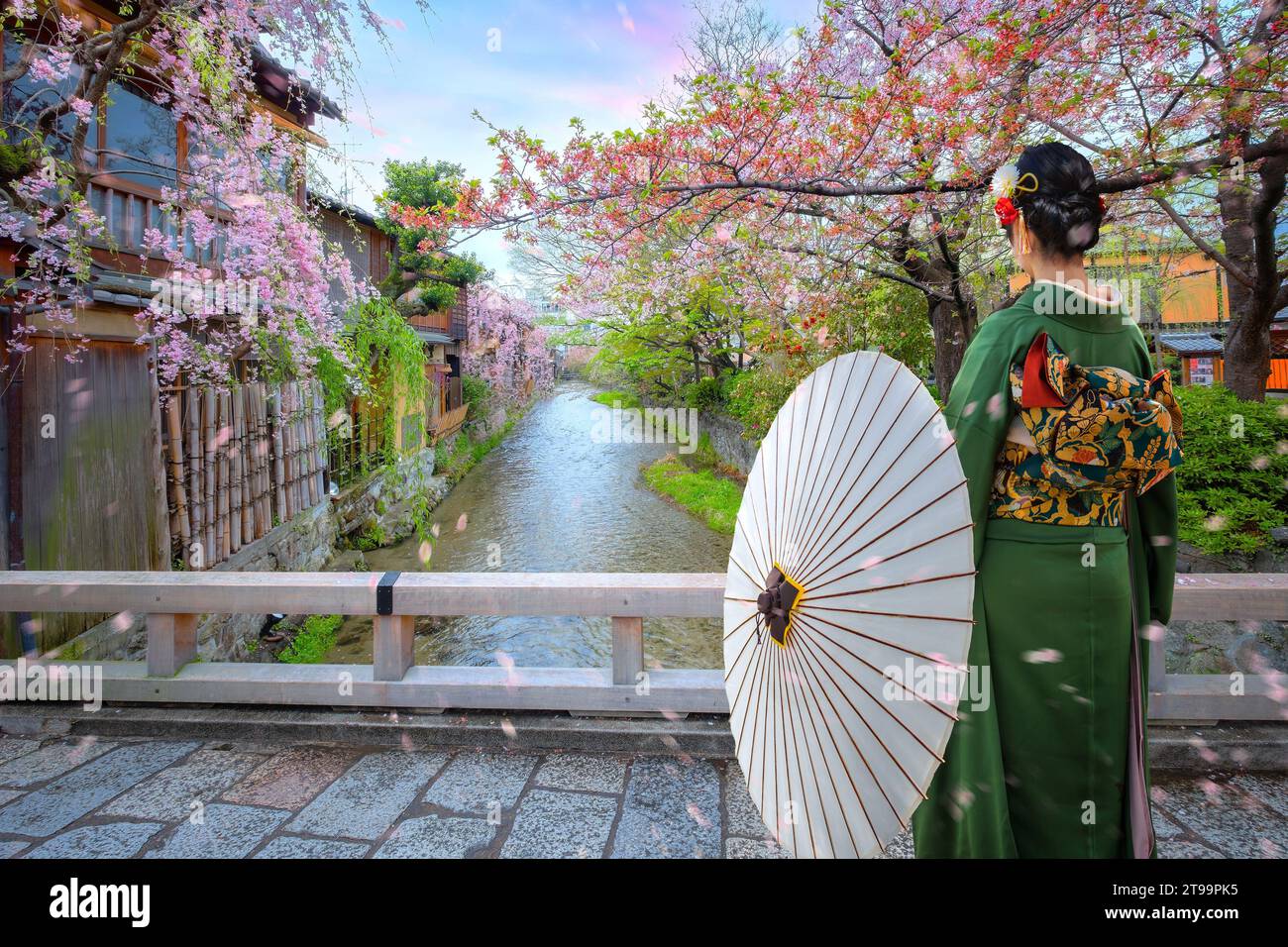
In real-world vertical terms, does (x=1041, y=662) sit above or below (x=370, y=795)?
above

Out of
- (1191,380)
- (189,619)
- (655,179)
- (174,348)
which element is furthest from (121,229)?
(1191,380)

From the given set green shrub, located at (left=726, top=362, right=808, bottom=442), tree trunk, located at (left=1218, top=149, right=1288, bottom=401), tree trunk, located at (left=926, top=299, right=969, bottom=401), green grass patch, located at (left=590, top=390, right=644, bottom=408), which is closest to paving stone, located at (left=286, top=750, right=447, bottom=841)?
tree trunk, located at (left=926, top=299, right=969, bottom=401)

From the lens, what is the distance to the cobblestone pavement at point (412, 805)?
244cm

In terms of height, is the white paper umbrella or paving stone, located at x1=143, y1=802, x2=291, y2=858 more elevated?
the white paper umbrella

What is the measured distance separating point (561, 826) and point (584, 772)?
0.40 meters

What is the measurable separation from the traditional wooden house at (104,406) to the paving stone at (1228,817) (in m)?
3.34

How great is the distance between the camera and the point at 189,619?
3.57 meters

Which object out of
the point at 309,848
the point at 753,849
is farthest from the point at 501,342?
the point at 753,849

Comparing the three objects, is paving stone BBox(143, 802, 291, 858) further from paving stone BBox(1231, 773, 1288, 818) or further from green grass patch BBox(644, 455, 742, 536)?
green grass patch BBox(644, 455, 742, 536)

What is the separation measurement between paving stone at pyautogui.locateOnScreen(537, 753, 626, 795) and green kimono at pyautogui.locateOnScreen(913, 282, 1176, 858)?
146cm

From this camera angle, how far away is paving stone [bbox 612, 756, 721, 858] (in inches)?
96.0

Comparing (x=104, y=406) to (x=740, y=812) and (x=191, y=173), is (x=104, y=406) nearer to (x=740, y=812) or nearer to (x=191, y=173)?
(x=191, y=173)

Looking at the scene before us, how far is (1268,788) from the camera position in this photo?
273cm

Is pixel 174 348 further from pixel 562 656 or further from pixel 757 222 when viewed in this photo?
pixel 757 222
